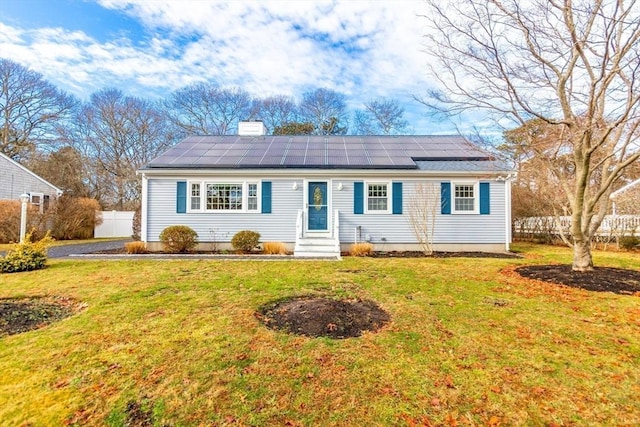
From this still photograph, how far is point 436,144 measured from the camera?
13.6m

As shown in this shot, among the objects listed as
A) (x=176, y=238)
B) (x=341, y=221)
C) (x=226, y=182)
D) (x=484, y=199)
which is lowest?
(x=176, y=238)

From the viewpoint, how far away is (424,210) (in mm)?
10594

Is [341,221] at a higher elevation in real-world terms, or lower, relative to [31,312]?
higher

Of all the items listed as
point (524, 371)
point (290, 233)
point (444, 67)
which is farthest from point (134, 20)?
point (524, 371)

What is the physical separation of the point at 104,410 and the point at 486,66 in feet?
24.7

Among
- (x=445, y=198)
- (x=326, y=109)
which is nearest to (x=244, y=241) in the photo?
(x=445, y=198)

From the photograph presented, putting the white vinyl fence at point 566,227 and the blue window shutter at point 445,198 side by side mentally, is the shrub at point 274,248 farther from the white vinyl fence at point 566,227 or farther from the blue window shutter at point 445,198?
the white vinyl fence at point 566,227

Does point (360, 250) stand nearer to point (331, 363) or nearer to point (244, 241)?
point (244, 241)

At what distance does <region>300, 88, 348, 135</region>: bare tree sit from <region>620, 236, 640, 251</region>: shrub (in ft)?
60.5

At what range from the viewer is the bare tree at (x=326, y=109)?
84.4ft

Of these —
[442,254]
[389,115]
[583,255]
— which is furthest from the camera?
[389,115]

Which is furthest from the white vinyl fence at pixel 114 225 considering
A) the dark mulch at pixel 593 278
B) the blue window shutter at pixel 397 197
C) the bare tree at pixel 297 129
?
the dark mulch at pixel 593 278

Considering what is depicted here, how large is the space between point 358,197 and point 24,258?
29.8 ft

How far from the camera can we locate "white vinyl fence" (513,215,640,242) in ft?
40.3
